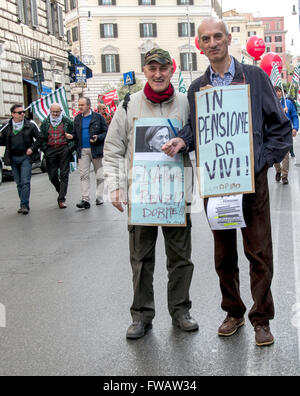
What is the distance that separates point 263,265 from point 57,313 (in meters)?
1.76

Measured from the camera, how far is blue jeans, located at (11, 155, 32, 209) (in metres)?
10.8

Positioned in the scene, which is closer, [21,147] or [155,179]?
[155,179]

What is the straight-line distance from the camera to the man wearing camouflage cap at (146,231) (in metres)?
4.05

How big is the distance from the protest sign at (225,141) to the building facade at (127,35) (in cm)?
6409

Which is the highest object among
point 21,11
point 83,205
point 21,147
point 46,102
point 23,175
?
point 21,11

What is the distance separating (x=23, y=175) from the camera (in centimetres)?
1095

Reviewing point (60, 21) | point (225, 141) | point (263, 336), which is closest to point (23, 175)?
point (225, 141)

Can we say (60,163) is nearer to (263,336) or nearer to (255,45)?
(263,336)

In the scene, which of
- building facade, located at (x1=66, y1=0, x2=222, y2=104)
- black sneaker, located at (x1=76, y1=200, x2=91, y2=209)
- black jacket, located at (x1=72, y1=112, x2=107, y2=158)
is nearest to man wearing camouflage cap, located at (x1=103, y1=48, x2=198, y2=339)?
black sneaker, located at (x1=76, y1=200, x2=91, y2=209)

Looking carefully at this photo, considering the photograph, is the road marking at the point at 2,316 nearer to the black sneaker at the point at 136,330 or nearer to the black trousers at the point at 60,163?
the black sneaker at the point at 136,330

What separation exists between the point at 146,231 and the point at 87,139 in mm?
7109

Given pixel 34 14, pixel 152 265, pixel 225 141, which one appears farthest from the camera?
pixel 34 14

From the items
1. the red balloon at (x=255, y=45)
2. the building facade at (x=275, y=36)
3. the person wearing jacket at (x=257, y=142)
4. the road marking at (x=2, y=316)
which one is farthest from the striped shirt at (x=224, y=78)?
the building facade at (x=275, y=36)

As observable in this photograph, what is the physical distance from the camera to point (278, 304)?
456cm
